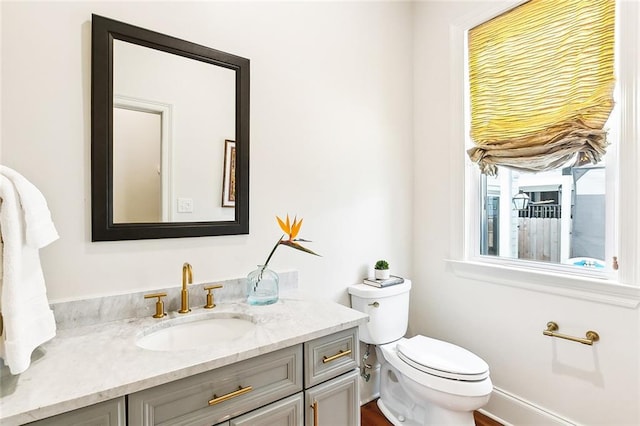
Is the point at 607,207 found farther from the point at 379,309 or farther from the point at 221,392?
the point at 221,392

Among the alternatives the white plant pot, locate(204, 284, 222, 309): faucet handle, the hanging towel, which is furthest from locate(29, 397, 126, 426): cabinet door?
the white plant pot

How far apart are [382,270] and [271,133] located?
3.37ft

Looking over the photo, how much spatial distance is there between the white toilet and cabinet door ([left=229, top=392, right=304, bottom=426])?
27.8 inches

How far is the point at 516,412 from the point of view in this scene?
5.92ft

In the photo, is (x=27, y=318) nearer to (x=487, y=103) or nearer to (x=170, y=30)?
(x=170, y=30)

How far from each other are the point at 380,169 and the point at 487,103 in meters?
0.73

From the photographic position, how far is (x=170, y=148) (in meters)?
1.38

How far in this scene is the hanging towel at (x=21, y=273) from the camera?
822 mm

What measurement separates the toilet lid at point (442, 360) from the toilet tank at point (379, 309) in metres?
0.14

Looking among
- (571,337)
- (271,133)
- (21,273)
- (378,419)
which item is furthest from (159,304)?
(571,337)

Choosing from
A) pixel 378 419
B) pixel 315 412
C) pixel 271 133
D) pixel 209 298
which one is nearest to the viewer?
pixel 315 412

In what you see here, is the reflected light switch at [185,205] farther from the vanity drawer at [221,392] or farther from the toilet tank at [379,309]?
the toilet tank at [379,309]

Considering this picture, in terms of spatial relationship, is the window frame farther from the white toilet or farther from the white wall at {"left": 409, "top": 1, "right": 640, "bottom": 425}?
the white toilet

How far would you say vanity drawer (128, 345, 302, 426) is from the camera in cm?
86
